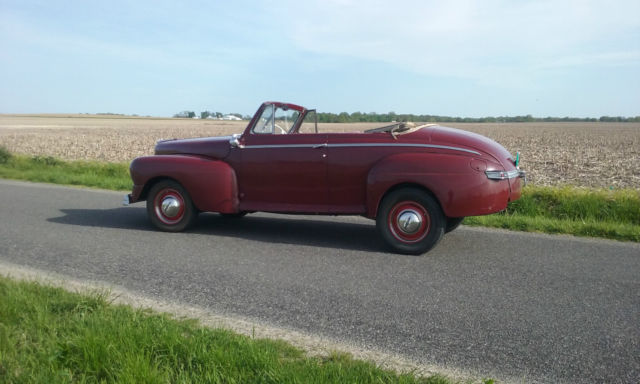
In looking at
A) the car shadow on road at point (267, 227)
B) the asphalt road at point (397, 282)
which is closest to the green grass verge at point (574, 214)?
the asphalt road at point (397, 282)

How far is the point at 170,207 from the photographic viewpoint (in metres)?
6.98

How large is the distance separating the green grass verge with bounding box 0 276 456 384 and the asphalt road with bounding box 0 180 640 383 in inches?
21.5

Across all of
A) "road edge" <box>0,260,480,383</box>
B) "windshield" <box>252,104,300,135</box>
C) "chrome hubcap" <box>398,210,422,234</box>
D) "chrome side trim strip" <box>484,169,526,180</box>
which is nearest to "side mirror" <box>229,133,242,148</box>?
"windshield" <box>252,104,300,135</box>

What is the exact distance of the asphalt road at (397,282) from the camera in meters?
3.42

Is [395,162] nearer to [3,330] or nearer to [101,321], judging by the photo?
[101,321]

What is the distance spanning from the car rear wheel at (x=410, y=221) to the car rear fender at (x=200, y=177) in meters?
1.99

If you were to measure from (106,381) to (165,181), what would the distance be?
14.7ft

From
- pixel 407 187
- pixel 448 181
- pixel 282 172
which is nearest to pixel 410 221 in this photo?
pixel 407 187

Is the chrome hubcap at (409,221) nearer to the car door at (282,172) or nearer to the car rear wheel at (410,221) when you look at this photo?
the car rear wheel at (410,221)

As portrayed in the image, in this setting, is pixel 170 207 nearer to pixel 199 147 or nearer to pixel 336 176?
pixel 199 147

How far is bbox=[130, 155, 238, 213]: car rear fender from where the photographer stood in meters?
6.72

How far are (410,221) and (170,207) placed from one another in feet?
10.3

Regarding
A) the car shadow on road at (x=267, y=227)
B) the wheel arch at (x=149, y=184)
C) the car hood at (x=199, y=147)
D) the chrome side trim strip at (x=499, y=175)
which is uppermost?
the car hood at (x=199, y=147)

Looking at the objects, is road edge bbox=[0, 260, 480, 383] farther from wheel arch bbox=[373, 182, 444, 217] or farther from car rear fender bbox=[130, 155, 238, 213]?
wheel arch bbox=[373, 182, 444, 217]
